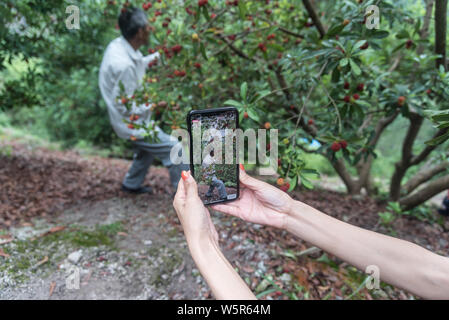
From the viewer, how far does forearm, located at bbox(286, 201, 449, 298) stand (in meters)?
1.03

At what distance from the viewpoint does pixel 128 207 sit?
2.88 meters

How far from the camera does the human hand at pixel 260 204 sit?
130 cm

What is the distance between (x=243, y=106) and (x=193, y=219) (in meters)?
0.86

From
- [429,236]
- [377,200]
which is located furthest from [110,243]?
[377,200]

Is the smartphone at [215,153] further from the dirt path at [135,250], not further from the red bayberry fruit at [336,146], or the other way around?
the dirt path at [135,250]

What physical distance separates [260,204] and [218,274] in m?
0.53

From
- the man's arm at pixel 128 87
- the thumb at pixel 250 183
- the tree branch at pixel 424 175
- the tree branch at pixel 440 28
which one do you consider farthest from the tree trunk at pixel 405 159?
the man's arm at pixel 128 87

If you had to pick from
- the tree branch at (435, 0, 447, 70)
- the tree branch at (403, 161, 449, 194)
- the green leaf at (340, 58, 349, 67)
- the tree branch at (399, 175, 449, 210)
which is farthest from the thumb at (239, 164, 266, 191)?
the tree branch at (403, 161, 449, 194)

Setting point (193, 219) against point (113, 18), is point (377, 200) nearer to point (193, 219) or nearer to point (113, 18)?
point (193, 219)

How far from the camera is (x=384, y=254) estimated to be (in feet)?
3.63

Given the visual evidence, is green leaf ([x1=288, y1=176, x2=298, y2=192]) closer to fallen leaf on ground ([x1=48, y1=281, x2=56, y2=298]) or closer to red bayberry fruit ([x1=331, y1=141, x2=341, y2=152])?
red bayberry fruit ([x1=331, y1=141, x2=341, y2=152])

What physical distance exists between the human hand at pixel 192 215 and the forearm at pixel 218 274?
2 centimetres

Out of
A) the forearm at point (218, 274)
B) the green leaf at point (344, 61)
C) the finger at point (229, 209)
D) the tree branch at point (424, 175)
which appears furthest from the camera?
the tree branch at point (424, 175)

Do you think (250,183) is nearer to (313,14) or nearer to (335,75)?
(335,75)
